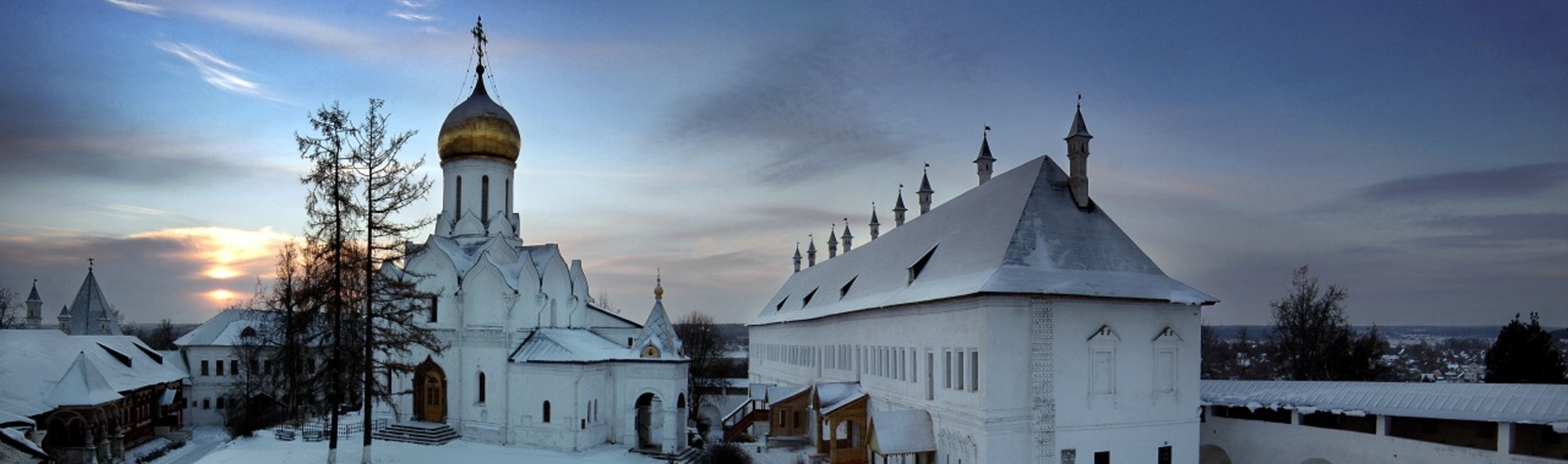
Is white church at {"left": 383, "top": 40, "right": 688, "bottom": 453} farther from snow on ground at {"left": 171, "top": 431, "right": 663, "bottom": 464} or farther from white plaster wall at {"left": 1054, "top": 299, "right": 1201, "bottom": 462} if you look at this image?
white plaster wall at {"left": 1054, "top": 299, "right": 1201, "bottom": 462}

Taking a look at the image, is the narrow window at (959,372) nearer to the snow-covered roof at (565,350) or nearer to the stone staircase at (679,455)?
the stone staircase at (679,455)

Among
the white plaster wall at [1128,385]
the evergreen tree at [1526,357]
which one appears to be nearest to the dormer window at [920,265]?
the white plaster wall at [1128,385]

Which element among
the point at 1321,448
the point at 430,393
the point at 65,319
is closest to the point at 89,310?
the point at 65,319

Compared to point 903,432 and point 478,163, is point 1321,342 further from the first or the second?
point 478,163

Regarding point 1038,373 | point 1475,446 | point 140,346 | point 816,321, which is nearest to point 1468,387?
point 1475,446

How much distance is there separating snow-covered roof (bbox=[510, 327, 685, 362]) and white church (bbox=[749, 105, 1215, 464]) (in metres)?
10.3

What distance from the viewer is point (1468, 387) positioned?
20094 millimetres

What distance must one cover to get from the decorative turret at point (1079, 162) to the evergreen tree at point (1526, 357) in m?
16.2

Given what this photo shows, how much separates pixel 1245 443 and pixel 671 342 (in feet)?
63.5

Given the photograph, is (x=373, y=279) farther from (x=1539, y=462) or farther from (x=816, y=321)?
(x=1539, y=462)

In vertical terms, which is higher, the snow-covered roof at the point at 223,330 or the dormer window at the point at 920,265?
the dormer window at the point at 920,265

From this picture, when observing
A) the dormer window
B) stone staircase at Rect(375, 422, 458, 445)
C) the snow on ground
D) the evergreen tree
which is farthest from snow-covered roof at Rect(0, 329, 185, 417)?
the evergreen tree

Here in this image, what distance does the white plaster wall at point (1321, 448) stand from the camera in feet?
63.1

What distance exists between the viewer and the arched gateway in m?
33.0
